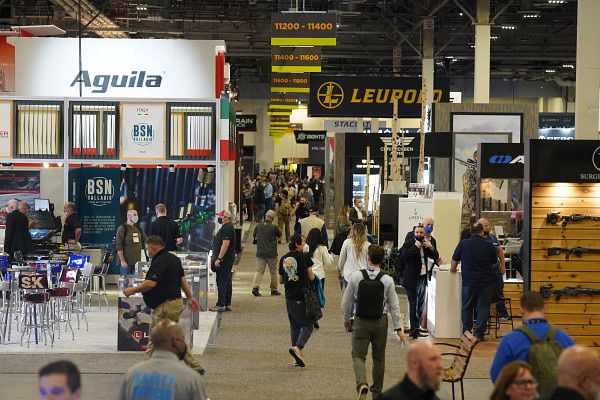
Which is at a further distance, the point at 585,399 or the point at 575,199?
the point at 575,199

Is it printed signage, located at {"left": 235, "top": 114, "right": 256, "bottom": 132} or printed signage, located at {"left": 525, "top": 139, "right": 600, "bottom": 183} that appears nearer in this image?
printed signage, located at {"left": 525, "top": 139, "right": 600, "bottom": 183}

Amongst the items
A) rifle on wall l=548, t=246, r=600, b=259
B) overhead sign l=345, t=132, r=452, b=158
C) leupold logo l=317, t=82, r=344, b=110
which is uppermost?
leupold logo l=317, t=82, r=344, b=110

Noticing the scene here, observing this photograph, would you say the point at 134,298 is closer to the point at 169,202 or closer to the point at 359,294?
the point at 359,294

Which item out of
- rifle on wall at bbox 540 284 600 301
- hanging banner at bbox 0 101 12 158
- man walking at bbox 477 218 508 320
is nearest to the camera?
rifle on wall at bbox 540 284 600 301

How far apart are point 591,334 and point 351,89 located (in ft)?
45.7

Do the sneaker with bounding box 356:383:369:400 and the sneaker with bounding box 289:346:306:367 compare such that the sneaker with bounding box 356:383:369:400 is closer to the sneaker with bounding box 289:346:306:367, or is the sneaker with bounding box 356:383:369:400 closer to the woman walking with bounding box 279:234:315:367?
A: the woman walking with bounding box 279:234:315:367

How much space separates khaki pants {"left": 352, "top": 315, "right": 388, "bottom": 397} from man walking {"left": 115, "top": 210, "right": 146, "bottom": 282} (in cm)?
743

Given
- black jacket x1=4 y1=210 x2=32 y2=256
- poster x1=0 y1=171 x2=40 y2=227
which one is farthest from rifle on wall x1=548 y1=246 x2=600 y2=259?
poster x1=0 y1=171 x2=40 y2=227

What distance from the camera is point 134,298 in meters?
12.8

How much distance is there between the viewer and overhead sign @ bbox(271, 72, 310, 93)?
1096 inches

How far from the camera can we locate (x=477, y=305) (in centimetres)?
1368

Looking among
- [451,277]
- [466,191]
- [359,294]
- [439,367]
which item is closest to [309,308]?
[359,294]

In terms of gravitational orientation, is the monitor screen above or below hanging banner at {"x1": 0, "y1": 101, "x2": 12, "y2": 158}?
below

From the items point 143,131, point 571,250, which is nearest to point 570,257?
point 571,250
